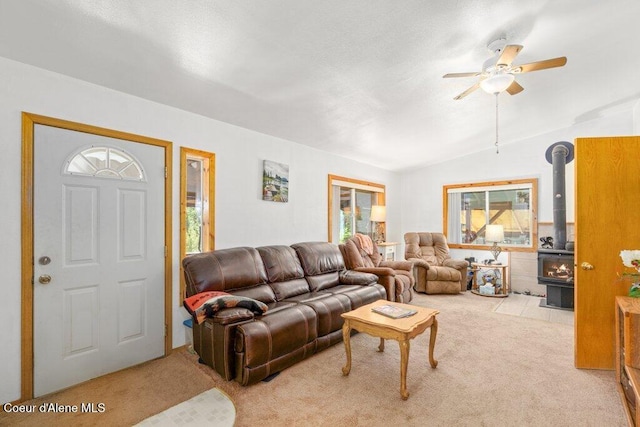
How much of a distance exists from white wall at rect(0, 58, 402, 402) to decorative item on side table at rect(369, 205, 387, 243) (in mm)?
867

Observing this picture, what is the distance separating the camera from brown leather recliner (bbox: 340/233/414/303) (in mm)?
4047

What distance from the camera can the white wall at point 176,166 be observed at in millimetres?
2125

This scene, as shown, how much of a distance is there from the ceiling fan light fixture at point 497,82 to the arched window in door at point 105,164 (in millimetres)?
3204

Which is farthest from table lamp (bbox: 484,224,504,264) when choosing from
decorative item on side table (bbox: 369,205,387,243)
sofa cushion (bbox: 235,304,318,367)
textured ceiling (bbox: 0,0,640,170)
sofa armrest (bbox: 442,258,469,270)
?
sofa cushion (bbox: 235,304,318,367)

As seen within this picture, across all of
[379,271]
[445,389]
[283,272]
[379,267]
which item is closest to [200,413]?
[283,272]

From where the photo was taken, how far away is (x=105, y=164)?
2578 mm

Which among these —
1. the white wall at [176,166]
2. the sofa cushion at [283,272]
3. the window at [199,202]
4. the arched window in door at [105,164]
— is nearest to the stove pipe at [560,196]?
the white wall at [176,166]

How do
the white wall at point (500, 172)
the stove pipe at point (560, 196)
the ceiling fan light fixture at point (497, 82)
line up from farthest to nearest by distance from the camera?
the white wall at point (500, 172)
the stove pipe at point (560, 196)
the ceiling fan light fixture at point (497, 82)

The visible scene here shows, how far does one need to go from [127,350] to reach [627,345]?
3.85m

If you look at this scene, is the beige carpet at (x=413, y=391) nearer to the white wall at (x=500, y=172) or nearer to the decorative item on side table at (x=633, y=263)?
the decorative item on side table at (x=633, y=263)

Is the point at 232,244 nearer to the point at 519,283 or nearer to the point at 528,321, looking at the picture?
the point at 528,321

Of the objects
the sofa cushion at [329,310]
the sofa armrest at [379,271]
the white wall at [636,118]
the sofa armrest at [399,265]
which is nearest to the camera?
the sofa cushion at [329,310]

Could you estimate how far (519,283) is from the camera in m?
5.46

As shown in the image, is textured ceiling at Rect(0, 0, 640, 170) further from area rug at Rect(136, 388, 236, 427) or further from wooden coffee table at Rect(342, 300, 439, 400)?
area rug at Rect(136, 388, 236, 427)
